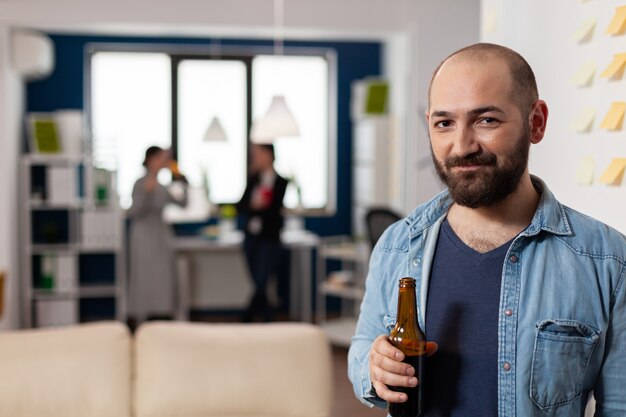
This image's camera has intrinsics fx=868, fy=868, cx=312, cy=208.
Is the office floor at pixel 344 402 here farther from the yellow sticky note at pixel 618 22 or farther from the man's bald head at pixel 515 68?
the man's bald head at pixel 515 68

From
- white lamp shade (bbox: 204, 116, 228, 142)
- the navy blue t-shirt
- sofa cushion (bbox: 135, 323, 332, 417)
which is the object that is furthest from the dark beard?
white lamp shade (bbox: 204, 116, 228, 142)

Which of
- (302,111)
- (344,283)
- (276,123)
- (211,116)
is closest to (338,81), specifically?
(302,111)

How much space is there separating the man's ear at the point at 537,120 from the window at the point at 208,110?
675cm

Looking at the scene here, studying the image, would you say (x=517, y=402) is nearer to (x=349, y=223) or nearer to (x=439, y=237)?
(x=439, y=237)

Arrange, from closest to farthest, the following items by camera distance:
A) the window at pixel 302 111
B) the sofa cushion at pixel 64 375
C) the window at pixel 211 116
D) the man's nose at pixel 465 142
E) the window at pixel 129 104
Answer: the man's nose at pixel 465 142 → the sofa cushion at pixel 64 375 → the window at pixel 129 104 → the window at pixel 211 116 → the window at pixel 302 111

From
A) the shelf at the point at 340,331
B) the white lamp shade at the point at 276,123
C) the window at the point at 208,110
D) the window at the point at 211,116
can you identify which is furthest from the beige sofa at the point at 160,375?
the window at the point at 211,116

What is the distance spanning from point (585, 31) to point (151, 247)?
16.4 feet

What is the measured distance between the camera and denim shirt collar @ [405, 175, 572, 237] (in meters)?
1.50

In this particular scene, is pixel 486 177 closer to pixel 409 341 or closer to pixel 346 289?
pixel 409 341

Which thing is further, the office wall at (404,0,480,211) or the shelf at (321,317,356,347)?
the shelf at (321,317,356,347)

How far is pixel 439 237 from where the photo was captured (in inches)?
63.1

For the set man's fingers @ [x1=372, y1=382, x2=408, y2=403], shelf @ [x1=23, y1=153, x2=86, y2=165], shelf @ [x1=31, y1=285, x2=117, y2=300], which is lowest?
shelf @ [x1=31, y1=285, x2=117, y2=300]

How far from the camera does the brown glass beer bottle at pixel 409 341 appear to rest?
1.48m

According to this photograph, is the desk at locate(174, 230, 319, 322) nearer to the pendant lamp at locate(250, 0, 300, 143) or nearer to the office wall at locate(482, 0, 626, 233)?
the pendant lamp at locate(250, 0, 300, 143)
